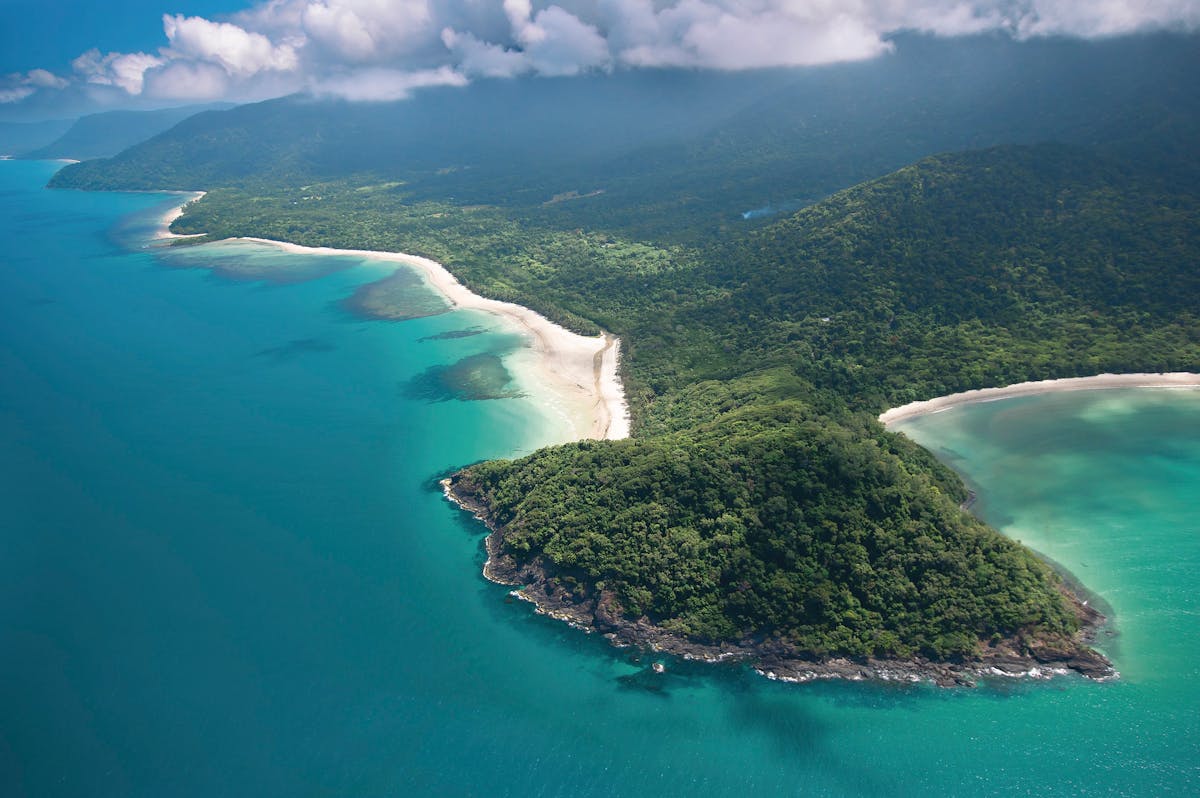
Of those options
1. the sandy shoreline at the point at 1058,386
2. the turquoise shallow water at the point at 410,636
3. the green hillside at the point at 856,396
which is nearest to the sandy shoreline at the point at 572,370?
the green hillside at the point at 856,396

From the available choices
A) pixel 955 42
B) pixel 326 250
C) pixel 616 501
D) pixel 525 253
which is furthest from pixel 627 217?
pixel 616 501

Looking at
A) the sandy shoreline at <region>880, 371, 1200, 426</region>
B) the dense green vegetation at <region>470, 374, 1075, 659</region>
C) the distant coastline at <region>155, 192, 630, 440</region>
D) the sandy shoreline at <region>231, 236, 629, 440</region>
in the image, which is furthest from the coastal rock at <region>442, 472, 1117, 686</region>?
the sandy shoreline at <region>880, 371, 1200, 426</region>

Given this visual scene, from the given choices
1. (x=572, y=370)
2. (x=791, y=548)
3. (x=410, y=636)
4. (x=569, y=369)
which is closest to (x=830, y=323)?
(x=572, y=370)

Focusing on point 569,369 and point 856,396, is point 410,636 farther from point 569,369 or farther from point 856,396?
point 856,396

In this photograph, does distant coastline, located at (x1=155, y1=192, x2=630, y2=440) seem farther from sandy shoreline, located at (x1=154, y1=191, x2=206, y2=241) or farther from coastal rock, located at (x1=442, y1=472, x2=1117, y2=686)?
sandy shoreline, located at (x1=154, y1=191, x2=206, y2=241)

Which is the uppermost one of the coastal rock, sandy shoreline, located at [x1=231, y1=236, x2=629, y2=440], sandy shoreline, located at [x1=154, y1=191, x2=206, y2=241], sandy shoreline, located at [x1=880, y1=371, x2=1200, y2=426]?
sandy shoreline, located at [x1=154, y1=191, x2=206, y2=241]

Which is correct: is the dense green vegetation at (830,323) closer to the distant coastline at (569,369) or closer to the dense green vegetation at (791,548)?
the dense green vegetation at (791,548)

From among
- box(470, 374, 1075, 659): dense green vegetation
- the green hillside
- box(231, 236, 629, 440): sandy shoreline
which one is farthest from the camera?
box(231, 236, 629, 440): sandy shoreline
